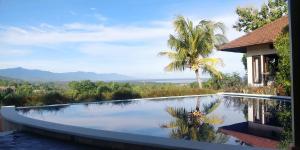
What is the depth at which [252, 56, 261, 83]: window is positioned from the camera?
18.9 meters

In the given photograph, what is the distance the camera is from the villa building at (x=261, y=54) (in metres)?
17.7

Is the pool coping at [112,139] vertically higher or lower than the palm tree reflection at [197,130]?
higher

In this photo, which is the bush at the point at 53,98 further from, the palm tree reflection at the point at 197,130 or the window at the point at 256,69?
the window at the point at 256,69

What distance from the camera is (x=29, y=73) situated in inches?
4409

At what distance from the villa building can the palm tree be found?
2037 mm

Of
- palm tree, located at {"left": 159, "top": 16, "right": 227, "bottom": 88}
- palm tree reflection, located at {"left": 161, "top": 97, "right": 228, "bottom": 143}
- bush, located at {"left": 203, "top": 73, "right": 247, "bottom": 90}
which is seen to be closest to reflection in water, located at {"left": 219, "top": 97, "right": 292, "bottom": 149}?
palm tree reflection, located at {"left": 161, "top": 97, "right": 228, "bottom": 143}

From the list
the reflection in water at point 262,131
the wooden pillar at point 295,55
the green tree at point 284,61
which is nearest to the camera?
the wooden pillar at point 295,55

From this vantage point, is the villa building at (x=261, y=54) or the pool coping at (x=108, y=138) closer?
the pool coping at (x=108, y=138)

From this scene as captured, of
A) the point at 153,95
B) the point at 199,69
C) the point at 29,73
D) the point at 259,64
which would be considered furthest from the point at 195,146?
the point at 29,73

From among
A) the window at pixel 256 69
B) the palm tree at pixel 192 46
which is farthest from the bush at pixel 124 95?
the window at pixel 256 69

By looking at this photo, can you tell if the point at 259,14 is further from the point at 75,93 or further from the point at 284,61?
the point at 75,93

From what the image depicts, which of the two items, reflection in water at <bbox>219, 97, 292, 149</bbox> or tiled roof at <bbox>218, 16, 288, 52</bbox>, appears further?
tiled roof at <bbox>218, 16, 288, 52</bbox>

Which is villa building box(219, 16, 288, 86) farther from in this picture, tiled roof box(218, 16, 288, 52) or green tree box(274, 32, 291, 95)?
green tree box(274, 32, 291, 95)

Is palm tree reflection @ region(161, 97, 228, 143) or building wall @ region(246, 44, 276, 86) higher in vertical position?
building wall @ region(246, 44, 276, 86)
